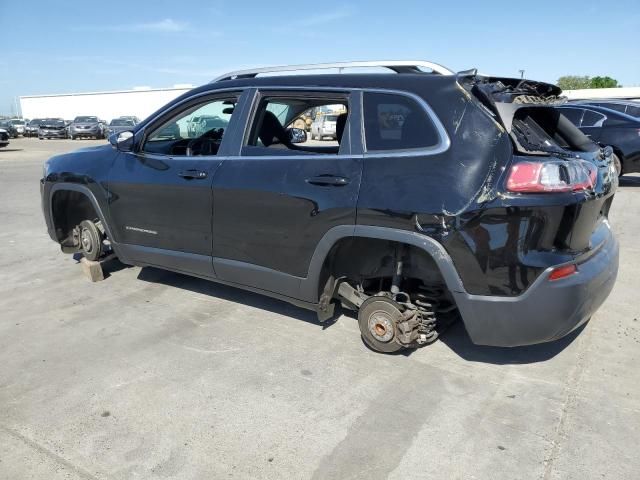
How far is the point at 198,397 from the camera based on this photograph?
305 cm

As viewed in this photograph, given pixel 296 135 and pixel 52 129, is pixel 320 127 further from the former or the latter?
pixel 52 129

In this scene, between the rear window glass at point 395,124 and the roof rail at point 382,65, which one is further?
the roof rail at point 382,65

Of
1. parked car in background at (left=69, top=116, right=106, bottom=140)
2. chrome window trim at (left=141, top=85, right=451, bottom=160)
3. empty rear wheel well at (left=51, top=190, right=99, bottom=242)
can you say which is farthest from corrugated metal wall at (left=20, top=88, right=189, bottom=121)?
chrome window trim at (left=141, top=85, right=451, bottom=160)

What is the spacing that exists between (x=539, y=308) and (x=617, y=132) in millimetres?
9178

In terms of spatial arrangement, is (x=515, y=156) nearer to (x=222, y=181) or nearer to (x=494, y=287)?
(x=494, y=287)

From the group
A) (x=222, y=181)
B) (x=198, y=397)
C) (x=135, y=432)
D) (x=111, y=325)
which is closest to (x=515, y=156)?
(x=222, y=181)

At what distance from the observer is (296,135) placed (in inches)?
189

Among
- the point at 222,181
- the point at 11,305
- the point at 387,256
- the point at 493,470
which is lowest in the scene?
the point at 11,305

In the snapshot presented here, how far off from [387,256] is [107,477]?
2.04 meters

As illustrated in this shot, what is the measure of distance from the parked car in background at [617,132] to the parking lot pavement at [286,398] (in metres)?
6.80

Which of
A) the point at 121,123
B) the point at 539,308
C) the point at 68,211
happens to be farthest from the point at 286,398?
the point at 121,123

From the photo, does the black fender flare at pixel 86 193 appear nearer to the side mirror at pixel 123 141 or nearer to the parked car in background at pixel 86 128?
the side mirror at pixel 123 141

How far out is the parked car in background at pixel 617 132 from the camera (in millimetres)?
10133

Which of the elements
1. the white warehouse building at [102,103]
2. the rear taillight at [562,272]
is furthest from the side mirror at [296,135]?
the white warehouse building at [102,103]
